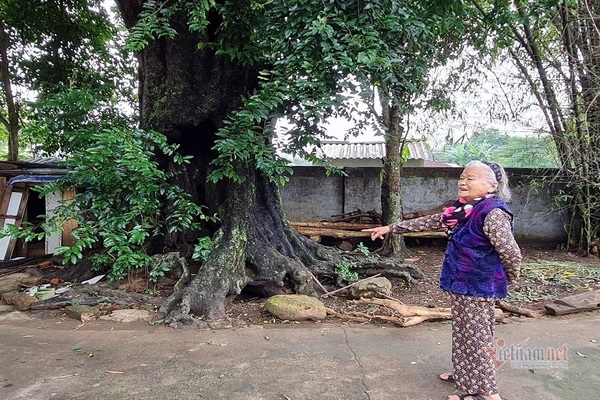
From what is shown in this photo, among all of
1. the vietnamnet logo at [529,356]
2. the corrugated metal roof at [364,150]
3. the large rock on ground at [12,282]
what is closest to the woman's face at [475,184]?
the vietnamnet logo at [529,356]

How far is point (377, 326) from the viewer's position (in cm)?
410

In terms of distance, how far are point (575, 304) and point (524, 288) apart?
93cm

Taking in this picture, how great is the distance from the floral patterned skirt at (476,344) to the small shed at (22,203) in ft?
21.9

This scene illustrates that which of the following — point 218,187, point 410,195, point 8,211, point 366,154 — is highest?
point 366,154

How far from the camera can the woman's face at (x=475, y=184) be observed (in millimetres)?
2508

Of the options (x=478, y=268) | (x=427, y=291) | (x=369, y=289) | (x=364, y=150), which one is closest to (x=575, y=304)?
(x=427, y=291)

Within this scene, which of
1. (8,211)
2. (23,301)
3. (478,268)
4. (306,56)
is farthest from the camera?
(8,211)

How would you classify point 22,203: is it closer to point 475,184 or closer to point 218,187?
point 218,187

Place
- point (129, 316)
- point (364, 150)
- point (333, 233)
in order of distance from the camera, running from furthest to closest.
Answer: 1. point (364, 150)
2. point (333, 233)
3. point (129, 316)

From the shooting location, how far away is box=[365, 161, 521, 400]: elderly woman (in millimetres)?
2404

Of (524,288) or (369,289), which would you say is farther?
(524,288)

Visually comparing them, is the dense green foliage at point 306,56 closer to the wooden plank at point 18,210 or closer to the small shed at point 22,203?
the small shed at point 22,203

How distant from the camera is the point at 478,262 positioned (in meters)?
2.48

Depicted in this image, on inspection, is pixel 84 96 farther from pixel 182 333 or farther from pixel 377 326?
pixel 377 326
